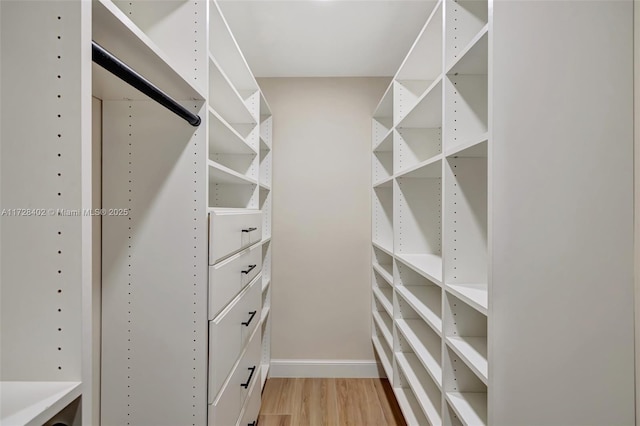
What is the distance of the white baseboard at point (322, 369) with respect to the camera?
110 inches

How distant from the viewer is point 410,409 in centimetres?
174

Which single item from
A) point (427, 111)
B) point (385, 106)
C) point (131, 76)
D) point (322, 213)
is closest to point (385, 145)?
point (385, 106)

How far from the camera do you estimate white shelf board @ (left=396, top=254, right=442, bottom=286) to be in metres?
1.35

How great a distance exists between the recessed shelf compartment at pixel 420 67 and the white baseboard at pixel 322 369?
201 cm

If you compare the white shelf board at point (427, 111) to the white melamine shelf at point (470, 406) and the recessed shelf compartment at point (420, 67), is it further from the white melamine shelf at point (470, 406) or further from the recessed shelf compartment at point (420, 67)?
the white melamine shelf at point (470, 406)

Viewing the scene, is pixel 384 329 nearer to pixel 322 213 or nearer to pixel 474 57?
pixel 322 213

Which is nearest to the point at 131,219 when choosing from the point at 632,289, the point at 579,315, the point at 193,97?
the point at 193,97

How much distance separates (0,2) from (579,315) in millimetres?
1339

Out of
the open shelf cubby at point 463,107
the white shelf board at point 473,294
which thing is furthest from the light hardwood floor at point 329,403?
the open shelf cubby at point 463,107

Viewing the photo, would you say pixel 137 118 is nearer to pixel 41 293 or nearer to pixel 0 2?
pixel 0 2

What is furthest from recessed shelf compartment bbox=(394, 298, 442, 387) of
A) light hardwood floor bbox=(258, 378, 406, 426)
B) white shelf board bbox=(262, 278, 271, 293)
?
white shelf board bbox=(262, 278, 271, 293)

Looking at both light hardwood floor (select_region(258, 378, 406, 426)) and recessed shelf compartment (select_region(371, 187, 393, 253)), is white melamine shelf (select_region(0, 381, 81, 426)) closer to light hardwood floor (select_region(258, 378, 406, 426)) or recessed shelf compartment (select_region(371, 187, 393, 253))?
light hardwood floor (select_region(258, 378, 406, 426))

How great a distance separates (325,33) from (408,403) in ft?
7.43

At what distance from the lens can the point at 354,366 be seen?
281 centimetres
